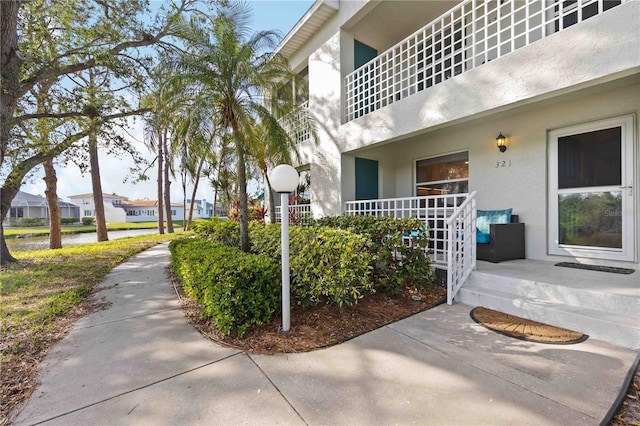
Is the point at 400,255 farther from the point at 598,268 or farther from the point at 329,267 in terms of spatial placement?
the point at 598,268

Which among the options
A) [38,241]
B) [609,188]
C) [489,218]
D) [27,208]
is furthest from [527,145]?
[27,208]

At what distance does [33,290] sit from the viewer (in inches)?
205

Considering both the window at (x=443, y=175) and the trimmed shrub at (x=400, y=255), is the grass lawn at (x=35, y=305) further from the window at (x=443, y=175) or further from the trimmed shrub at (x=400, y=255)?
the window at (x=443, y=175)

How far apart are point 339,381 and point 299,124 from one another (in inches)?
290

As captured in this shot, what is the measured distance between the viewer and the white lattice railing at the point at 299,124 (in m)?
7.17

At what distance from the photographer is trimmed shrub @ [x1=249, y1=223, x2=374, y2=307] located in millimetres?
3408

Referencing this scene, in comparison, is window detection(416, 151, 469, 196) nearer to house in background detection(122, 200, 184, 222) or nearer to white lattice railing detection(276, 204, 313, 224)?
white lattice railing detection(276, 204, 313, 224)

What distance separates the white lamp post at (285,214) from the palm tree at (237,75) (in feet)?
8.10

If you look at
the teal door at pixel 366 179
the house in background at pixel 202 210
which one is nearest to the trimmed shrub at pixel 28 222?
the house in background at pixel 202 210

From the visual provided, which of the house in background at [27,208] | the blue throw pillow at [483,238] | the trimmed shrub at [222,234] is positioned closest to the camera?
the blue throw pillow at [483,238]

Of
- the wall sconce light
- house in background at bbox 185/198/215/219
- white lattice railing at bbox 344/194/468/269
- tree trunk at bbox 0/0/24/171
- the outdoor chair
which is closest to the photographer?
white lattice railing at bbox 344/194/468/269

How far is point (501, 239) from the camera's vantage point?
502cm

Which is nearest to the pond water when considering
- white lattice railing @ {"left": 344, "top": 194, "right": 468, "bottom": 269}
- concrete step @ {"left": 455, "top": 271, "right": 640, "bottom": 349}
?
white lattice railing @ {"left": 344, "top": 194, "right": 468, "bottom": 269}

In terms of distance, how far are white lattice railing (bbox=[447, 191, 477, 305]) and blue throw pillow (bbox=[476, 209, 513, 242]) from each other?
1.08 m
